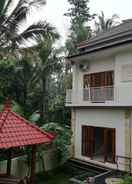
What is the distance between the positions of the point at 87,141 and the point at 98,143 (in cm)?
106

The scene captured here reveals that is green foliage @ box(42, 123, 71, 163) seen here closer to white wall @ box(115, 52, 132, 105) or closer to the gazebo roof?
white wall @ box(115, 52, 132, 105)

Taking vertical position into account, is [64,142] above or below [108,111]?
below

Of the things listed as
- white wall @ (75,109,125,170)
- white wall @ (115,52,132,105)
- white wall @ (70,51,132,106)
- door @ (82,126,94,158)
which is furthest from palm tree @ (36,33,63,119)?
white wall @ (115,52,132,105)

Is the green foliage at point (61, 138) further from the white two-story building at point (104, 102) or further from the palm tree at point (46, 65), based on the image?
the palm tree at point (46, 65)

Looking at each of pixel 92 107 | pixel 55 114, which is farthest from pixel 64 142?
pixel 55 114

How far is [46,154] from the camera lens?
16125 millimetres

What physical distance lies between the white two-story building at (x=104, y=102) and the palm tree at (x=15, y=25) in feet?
10.1

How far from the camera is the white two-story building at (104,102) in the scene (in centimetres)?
1394

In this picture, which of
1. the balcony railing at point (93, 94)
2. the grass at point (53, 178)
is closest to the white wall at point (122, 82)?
the balcony railing at point (93, 94)

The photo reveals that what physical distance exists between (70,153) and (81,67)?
5.37 meters

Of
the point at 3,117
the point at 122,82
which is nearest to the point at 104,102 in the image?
the point at 122,82

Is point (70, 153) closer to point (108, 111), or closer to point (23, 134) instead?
point (108, 111)

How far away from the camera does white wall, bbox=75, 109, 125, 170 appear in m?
14.1

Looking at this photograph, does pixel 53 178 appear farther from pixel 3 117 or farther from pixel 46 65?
pixel 46 65
